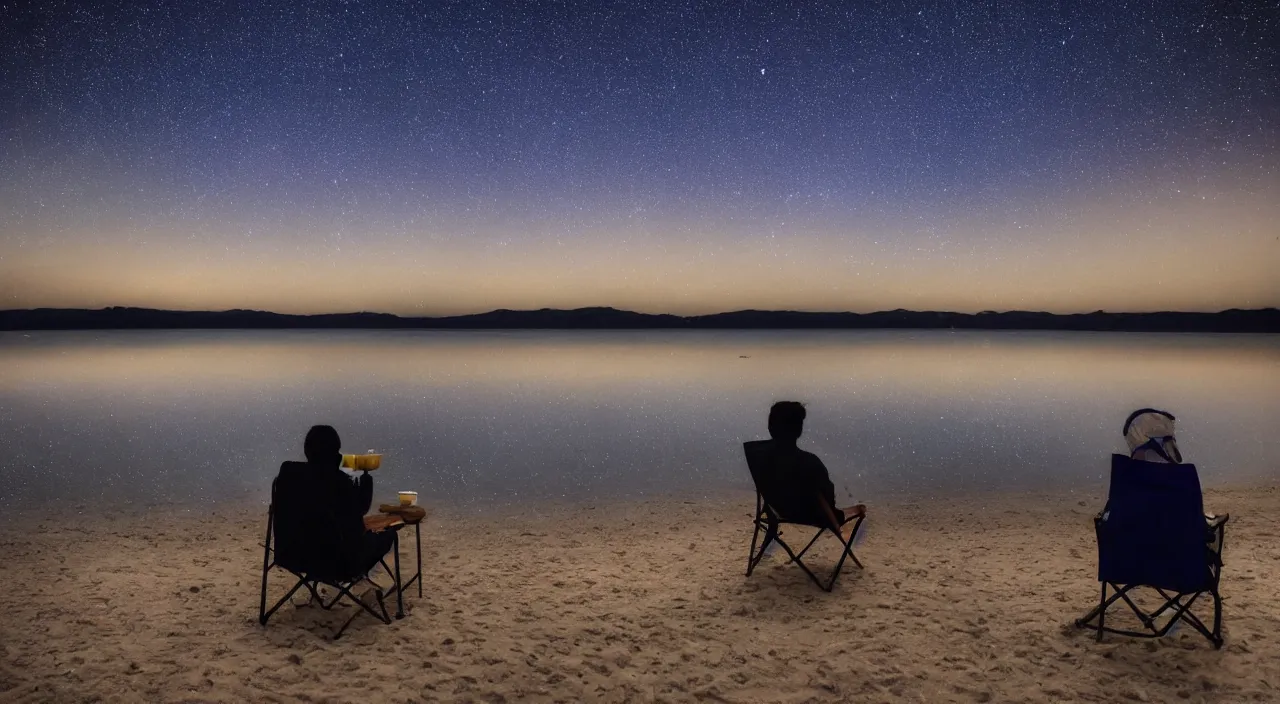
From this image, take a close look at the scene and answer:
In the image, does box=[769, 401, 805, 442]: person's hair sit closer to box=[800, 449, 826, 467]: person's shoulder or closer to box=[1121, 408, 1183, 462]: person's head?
box=[800, 449, 826, 467]: person's shoulder

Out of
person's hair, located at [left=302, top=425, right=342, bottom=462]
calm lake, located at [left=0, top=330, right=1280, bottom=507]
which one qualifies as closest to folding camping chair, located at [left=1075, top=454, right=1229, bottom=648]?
person's hair, located at [left=302, top=425, right=342, bottom=462]

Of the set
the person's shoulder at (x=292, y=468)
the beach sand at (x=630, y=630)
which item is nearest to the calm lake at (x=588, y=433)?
the beach sand at (x=630, y=630)

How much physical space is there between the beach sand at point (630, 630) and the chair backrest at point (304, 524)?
553mm

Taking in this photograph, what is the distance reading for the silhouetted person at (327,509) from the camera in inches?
193

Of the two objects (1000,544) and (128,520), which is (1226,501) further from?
(128,520)

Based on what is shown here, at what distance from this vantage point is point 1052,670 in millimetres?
4586

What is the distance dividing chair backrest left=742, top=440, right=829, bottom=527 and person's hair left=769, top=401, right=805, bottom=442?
0.37ft

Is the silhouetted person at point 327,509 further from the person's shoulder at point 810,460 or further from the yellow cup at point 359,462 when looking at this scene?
the person's shoulder at point 810,460

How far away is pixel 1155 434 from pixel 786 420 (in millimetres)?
2322

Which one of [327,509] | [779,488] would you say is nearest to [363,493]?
[327,509]

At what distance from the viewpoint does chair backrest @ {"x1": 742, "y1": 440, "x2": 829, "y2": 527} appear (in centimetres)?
589

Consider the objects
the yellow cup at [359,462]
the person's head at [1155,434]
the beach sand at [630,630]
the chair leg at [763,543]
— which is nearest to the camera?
the beach sand at [630,630]

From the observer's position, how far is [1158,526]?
4.57m

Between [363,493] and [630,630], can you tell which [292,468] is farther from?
[630,630]
